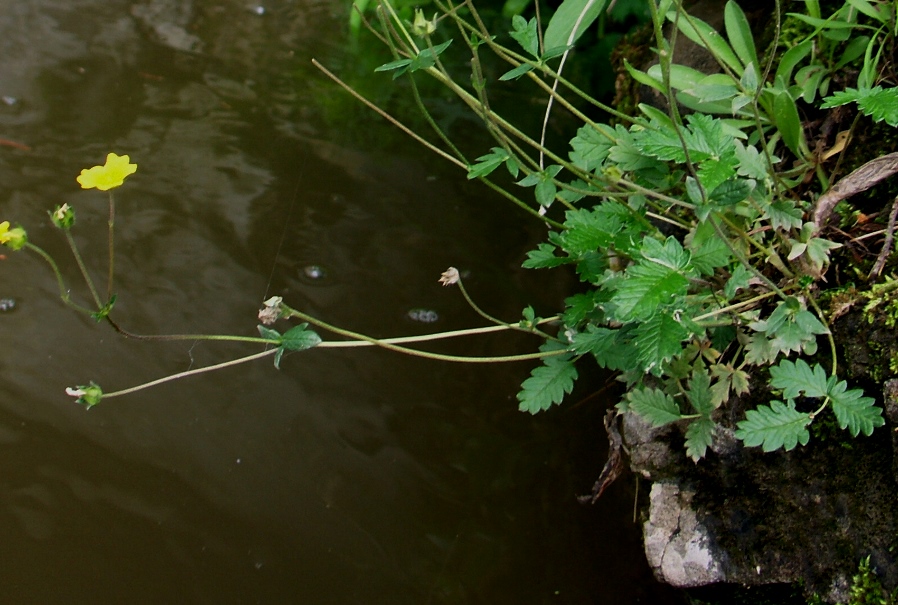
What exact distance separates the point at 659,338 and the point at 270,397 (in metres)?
0.97

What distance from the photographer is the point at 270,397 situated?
165 cm

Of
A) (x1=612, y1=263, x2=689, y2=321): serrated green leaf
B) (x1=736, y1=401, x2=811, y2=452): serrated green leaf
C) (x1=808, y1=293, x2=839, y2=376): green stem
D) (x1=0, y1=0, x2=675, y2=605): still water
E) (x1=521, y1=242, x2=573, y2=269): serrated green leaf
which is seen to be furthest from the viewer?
(x1=0, y1=0, x2=675, y2=605): still water

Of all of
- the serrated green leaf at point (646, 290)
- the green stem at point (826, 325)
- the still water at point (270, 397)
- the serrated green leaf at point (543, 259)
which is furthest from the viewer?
the still water at point (270, 397)

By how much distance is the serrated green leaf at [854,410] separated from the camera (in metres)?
0.99

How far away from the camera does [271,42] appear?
2.94 metres

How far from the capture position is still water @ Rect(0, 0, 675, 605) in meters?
1.39

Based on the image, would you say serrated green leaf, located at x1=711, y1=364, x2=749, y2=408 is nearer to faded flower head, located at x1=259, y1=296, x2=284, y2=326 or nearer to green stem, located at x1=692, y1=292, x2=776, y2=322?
green stem, located at x1=692, y1=292, x2=776, y2=322

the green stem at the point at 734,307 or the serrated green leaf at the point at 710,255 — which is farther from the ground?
the serrated green leaf at the point at 710,255

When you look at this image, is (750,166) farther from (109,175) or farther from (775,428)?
(109,175)

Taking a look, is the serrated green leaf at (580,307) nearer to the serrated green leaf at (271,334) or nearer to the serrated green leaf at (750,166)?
the serrated green leaf at (750,166)

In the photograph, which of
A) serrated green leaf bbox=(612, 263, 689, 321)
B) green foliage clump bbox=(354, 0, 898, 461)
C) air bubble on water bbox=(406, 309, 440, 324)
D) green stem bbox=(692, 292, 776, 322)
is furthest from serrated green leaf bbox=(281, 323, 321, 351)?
air bubble on water bbox=(406, 309, 440, 324)

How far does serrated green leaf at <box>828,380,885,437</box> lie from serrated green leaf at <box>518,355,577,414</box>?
1.17 ft

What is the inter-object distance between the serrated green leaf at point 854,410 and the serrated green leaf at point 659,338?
0.76 feet

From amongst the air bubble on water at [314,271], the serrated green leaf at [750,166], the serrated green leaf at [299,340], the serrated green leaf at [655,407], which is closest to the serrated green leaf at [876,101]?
the serrated green leaf at [750,166]
